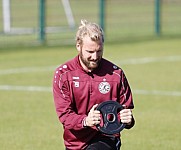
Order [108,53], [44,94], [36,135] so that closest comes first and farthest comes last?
[36,135], [44,94], [108,53]

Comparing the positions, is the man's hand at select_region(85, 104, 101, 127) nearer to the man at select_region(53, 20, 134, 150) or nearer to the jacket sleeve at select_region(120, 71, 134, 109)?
the man at select_region(53, 20, 134, 150)

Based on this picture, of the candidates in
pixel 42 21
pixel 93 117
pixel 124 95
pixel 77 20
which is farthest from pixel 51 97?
pixel 77 20

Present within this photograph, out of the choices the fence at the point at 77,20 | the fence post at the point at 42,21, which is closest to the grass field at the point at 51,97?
the fence post at the point at 42,21

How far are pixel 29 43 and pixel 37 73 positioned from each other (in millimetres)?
7154

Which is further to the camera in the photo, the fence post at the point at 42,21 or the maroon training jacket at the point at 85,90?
the fence post at the point at 42,21

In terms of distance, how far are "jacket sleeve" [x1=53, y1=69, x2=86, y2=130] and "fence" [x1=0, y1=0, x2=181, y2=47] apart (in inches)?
678

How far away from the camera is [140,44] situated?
25453 mm

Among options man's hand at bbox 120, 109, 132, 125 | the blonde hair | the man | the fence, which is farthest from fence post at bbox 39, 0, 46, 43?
man's hand at bbox 120, 109, 132, 125

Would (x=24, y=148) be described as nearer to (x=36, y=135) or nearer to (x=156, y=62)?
(x=36, y=135)

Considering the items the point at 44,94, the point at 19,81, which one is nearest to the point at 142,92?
the point at 44,94

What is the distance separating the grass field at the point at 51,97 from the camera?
10.8 metres

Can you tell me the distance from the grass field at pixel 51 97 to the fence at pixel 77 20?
6.65 ft

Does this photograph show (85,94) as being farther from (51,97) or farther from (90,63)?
(51,97)

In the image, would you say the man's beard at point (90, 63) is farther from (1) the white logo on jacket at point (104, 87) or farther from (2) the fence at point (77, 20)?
(2) the fence at point (77, 20)
